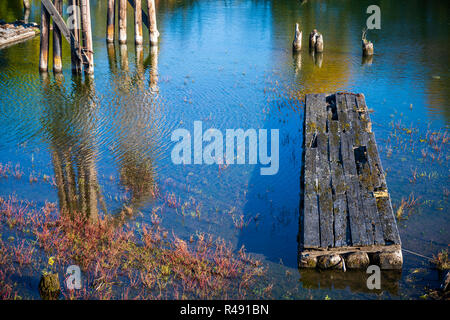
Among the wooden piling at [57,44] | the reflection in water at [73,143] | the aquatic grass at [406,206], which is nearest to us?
the aquatic grass at [406,206]

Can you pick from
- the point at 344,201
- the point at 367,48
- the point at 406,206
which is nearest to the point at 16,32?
the point at 367,48

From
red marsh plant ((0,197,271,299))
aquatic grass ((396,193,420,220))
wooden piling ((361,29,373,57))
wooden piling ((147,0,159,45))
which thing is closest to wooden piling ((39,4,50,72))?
wooden piling ((147,0,159,45))

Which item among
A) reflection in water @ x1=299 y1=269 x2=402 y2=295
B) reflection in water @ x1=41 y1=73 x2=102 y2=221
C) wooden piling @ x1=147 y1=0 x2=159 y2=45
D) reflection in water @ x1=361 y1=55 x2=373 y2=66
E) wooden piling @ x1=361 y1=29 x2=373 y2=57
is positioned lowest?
reflection in water @ x1=299 y1=269 x2=402 y2=295

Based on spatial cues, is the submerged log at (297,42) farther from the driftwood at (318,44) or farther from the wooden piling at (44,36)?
the wooden piling at (44,36)

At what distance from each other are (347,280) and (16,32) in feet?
80.5

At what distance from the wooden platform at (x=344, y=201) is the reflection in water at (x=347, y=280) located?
0.12 metres

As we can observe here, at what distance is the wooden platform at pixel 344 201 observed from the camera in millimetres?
8102

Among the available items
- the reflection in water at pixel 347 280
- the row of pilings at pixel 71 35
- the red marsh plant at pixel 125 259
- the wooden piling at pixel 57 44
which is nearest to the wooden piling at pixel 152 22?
the row of pilings at pixel 71 35

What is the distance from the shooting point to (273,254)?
8.79 meters

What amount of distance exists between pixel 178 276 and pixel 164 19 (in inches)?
1112

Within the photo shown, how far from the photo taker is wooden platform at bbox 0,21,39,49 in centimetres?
2534

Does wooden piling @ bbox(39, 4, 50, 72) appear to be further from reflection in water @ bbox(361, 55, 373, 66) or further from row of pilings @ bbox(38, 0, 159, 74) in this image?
reflection in water @ bbox(361, 55, 373, 66)

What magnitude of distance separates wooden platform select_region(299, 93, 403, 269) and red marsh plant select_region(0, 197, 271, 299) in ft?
4.15
